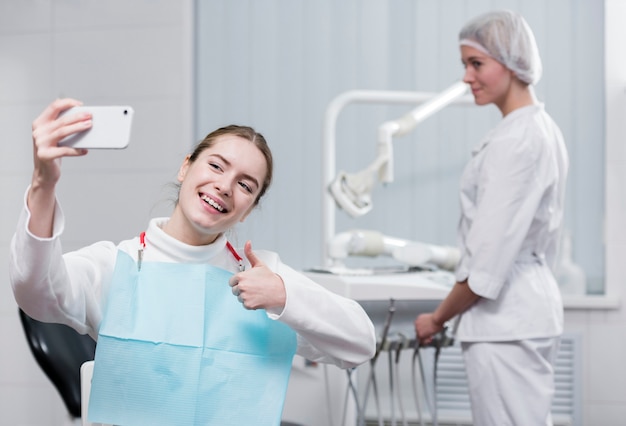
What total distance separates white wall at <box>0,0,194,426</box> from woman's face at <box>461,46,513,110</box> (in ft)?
4.09

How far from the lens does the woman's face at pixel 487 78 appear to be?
176 cm

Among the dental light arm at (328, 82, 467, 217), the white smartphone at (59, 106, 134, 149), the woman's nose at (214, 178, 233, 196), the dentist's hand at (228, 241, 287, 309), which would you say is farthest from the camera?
the dental light arm at (328, 82, 467, 217)

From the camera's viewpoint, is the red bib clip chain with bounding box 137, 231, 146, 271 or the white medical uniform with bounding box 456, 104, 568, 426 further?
the white medical uniform with bounding box 456, 104, 568, 426

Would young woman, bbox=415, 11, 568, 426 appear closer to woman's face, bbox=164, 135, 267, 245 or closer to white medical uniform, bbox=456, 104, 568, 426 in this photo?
white medical uniform, bbox=456, 104, 568, 426

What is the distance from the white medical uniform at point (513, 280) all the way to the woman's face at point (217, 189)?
63 centimetres

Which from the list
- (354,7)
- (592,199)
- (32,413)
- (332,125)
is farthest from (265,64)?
(32,413)

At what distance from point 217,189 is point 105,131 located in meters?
0.27

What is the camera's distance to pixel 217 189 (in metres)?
1.13

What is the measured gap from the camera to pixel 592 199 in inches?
103

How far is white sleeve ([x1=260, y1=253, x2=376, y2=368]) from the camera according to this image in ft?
3.51

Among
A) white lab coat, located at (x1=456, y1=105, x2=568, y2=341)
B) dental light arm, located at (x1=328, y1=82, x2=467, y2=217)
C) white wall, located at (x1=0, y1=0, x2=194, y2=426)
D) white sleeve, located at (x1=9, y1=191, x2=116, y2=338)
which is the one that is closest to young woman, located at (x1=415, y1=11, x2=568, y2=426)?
white lab coat, located at (x1=456, y1=105, x2=568, y2=341)

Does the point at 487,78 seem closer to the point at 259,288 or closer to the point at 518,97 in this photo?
the point at 518,97

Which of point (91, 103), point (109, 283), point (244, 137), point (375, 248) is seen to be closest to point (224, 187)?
point (244, 137)

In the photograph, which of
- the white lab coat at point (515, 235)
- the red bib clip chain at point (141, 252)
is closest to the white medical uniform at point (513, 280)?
the white lab coat at point (515, 235)
